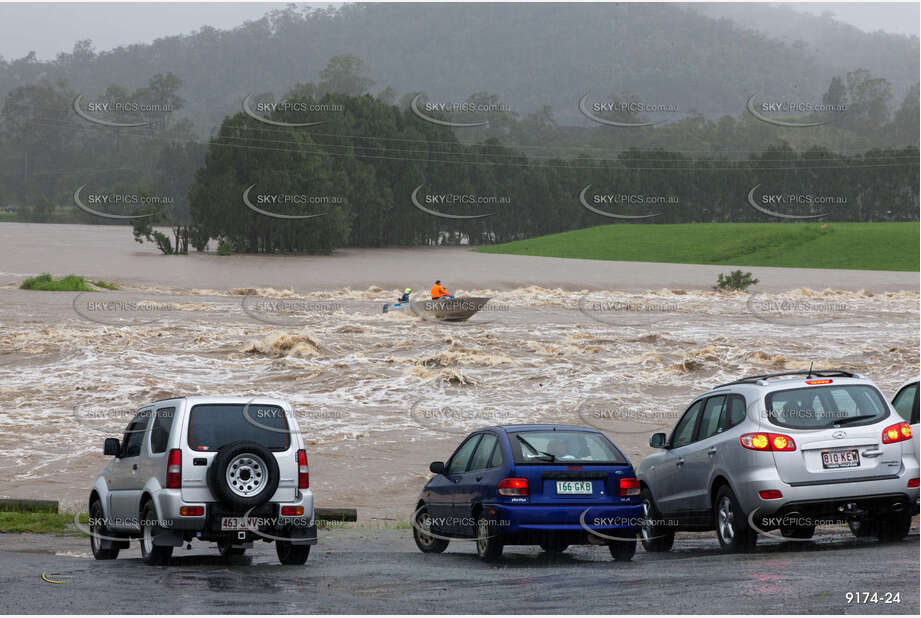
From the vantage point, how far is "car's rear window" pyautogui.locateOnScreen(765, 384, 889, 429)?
1130 centimetres

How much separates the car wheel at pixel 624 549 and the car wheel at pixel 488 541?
1.10 metres

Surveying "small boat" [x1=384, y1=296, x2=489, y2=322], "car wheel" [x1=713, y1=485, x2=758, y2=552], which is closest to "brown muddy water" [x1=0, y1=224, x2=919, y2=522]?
"small boat" [x1=384, y1=296, x2=489, y2=322]

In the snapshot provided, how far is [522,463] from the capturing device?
1143 centimetres

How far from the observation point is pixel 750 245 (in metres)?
104

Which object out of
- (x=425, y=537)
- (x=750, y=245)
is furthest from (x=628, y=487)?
(x=750, y=245)

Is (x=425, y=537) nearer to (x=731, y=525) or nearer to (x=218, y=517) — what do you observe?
(x=218, y=517)

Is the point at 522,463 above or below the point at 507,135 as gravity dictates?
below

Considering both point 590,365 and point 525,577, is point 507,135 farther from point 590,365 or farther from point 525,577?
point 525,577

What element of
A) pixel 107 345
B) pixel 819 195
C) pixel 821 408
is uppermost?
pixel 819 195

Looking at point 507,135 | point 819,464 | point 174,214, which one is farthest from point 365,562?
point 507,135

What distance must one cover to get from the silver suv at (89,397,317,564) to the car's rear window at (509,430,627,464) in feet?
6.87

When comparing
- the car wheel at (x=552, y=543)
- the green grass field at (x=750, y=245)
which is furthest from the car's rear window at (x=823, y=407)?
the green grass field at (x=750, y=245)

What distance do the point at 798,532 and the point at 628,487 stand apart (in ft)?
7.14

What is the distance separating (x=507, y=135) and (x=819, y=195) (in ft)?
252
